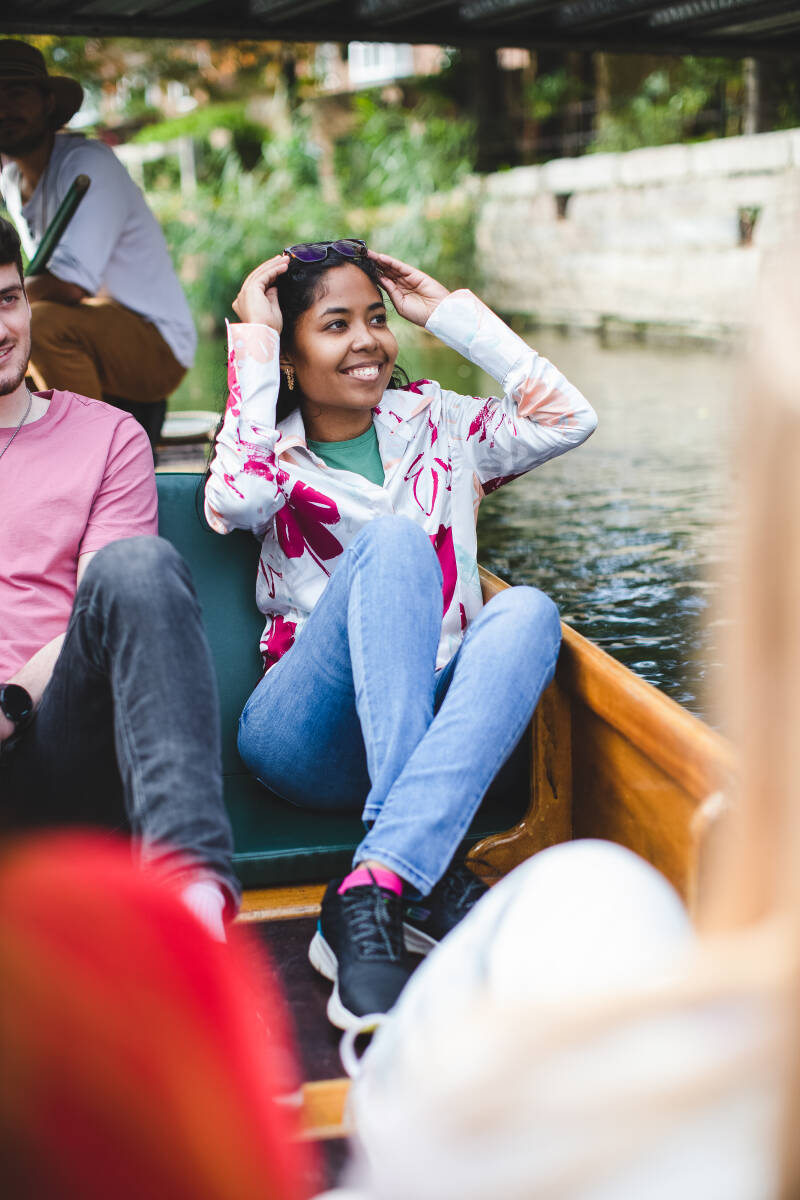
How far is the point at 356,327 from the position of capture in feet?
7.15

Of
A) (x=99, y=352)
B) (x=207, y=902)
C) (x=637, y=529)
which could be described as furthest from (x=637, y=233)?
(x=207, y=902)

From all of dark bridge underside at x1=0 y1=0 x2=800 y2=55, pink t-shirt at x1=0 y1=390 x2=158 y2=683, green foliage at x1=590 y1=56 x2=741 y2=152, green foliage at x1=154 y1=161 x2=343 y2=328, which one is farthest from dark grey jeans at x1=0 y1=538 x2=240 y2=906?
green foliage at x1=154 y1=161 x2=343 y2=328

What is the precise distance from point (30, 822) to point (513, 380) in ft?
3.52

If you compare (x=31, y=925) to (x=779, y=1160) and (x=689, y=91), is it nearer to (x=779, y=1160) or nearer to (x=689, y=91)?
(x=779, y=1160)

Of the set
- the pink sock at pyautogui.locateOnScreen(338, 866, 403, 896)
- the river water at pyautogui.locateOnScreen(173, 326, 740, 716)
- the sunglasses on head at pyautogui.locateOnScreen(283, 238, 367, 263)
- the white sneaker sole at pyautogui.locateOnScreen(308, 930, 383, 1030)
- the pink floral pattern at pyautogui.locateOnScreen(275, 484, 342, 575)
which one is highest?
the sunglasses on head at pyautogui.locateOnScreen(283, 238, 367, 263)

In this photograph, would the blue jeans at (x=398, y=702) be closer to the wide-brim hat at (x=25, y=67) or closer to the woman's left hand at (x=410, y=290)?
the woman's left hand at (x=410, y=290)

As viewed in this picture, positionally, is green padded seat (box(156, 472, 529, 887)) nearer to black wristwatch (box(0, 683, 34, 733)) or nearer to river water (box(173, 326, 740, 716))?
river water (box(173, 326, 740, 716))

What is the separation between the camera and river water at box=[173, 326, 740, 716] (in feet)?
12.5

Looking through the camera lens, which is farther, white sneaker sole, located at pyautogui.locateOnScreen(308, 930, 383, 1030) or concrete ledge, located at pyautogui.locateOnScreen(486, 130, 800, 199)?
concrete ledge, located at pyautogui.locateOnScreen(486, 130, 800, 199)

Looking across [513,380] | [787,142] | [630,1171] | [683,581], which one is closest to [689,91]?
[787,142]

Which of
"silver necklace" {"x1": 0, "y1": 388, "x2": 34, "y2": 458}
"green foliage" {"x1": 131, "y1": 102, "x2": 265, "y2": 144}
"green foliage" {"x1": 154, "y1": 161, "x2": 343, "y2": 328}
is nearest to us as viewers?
"silver necklace" {"x1": 0, "y1": 388, "x2": 34, "y2": 458}

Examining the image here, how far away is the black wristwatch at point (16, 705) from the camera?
5.52 feet

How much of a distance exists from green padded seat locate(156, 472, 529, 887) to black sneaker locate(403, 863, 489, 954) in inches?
10.1

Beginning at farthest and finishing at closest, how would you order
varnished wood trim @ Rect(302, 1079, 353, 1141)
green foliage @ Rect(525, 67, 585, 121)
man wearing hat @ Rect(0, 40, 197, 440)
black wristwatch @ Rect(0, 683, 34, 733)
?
green foliage @ Rect(525, 67, 585, 121) → man wearing hat @ Rect(0, 40, 197, 440) → black wristwatch @ Rect(0, 683, 34, 733) → varnished wood trim @ Rect(302, 1079, 353, 1141)
